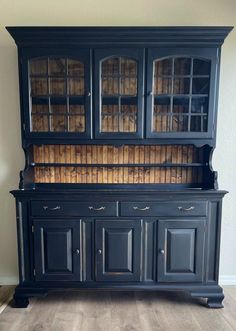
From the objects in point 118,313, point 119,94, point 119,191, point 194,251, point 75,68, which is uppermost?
point 75,68

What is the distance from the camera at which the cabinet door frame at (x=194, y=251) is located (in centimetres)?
206

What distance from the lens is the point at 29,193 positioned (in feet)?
6.71

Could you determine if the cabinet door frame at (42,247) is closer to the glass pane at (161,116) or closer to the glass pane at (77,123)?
the glass pane at (77,123)

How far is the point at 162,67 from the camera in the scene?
2062 mm

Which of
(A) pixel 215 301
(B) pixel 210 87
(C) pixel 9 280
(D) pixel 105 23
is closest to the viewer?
(B) pixel 210 87

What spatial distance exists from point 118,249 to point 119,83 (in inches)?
51.7

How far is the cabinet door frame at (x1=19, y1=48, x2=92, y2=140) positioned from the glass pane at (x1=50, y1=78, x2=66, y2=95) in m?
0.18

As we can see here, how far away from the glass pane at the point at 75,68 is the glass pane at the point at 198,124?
959mm

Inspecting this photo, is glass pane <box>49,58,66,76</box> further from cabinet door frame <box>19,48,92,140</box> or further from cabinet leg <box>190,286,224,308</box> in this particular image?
cabinet leg <box>190,286,224,308</box>

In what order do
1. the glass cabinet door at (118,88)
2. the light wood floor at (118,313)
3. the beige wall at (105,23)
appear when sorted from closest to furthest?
1. the light wood floor at (118,313)
2. the glass cabinet door at (118,88)
3. the beige wall at (105,23)

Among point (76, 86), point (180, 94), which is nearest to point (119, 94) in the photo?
point (76, 86)

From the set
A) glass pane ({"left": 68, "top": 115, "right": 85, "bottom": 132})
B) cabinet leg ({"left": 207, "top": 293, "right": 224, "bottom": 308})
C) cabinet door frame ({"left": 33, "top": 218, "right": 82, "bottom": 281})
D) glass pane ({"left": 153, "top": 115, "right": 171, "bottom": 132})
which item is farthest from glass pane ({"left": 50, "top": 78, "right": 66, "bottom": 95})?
→ cabinet leg ({"left": 207, "top": 293, "right": 224, "bottom": 308})

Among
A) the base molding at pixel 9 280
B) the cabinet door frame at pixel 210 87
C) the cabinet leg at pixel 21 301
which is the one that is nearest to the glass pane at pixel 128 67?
the cabinet door frame at pixel 210 87

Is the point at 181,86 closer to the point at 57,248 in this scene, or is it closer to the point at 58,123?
the point at 58,123
